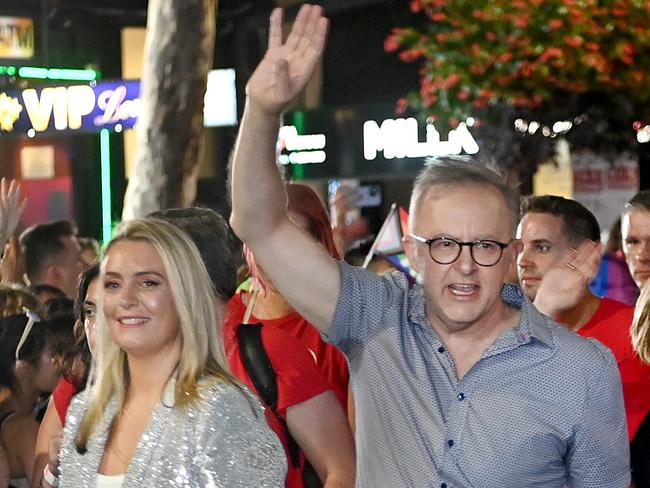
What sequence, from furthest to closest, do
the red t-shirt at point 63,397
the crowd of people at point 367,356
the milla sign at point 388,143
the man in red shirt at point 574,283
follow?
the milla sign at point 388,143
the red t-shirt at point 63,397
the man in red shirt at point 574,283
the crowd of people at point 367,356

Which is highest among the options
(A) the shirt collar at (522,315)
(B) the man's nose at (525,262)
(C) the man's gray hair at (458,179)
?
(C) the man's gray hair at (458,179)

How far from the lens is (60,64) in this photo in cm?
1794

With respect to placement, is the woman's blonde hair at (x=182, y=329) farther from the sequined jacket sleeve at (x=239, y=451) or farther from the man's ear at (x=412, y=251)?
the man's ear at (x=412, y=251)

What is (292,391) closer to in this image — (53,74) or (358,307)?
(358,307)

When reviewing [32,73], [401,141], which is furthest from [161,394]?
[401,141]

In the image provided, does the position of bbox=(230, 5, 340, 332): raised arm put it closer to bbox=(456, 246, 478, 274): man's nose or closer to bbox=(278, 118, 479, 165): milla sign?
bbox=(456, 246, 478, 274): man's nose

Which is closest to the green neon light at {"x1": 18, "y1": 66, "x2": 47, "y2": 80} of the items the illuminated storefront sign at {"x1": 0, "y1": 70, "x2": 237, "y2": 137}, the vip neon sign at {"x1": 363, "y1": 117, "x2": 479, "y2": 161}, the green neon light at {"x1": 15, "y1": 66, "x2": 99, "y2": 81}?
the green neon light at {"x1": 15, "y1": 66, "x2": 99, "y2": 81}

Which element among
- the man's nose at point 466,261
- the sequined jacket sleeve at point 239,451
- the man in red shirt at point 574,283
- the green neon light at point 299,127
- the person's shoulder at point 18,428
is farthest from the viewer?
the green neon light at point 299,127

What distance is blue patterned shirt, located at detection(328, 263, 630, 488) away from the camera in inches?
129

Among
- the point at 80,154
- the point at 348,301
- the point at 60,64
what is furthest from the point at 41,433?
the point at 80,154

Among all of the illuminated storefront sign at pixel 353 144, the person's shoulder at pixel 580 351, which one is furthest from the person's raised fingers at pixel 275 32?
the illuminated storefront sign at pixel 353 144

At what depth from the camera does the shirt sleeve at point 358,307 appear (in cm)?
Answer: 341

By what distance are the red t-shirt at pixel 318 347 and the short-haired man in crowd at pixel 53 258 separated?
3818 millimetres

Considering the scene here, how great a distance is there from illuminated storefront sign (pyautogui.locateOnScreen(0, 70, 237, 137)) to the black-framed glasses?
5.59 meters
